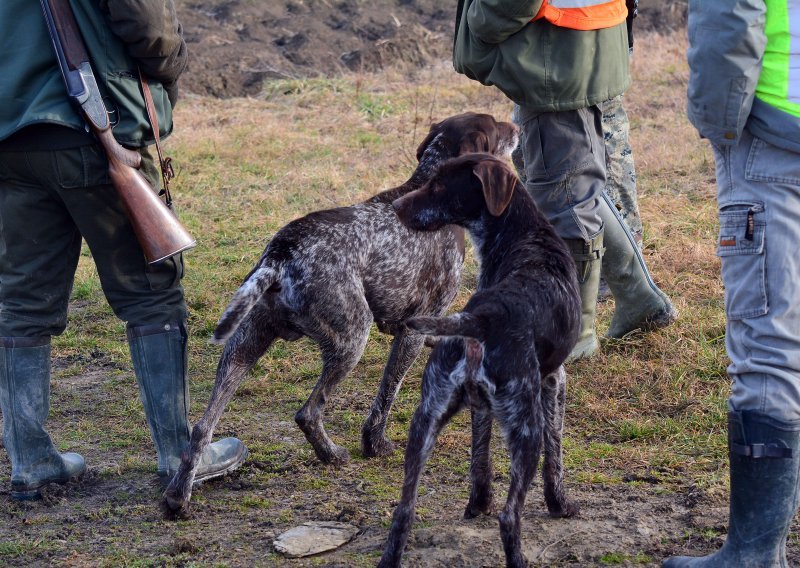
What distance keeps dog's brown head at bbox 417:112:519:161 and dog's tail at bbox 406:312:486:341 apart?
187cm

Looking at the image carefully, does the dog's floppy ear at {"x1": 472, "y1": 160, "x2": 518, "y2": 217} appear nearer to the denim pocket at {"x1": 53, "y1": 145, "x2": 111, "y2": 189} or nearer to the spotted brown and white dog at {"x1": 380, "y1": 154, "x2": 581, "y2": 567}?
the spotted brown and white dog at {"x1": 380, "y1": 154, "x2": 581, "y2": 567}

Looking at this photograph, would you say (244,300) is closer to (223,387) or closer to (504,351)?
(223,387)

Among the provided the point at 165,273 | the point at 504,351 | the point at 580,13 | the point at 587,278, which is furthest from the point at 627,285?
the point at 165,273

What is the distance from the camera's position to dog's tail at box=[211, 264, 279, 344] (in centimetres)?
391

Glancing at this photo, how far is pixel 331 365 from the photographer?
4398 mm

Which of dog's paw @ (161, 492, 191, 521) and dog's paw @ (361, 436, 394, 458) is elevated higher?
dog's paw @ (161, 492, 191, 521)

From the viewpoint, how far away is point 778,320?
9.84 ft

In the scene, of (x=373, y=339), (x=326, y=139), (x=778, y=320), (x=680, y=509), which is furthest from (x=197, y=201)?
(x=778, y=320)

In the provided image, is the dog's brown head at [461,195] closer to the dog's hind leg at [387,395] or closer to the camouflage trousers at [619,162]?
the dog's hind leg at [387,395]

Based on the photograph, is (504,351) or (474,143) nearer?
(504,351)

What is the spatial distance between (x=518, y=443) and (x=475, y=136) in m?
2.07

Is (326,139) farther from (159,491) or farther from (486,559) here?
(486,559)

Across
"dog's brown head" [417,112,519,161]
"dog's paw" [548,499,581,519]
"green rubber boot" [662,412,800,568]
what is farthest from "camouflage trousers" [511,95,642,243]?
"green rubber boot" [662,412,800,568]

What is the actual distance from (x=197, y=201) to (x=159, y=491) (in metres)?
4.56
